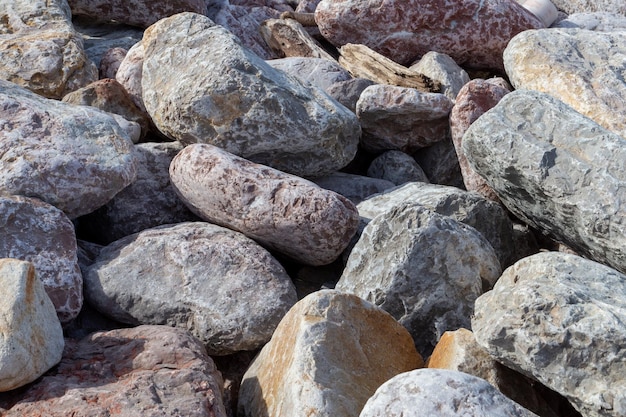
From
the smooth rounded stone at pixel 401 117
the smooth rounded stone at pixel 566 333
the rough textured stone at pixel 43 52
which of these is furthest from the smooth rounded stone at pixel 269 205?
the rough textured stone at pixel 43 52

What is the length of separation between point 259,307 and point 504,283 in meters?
0.92

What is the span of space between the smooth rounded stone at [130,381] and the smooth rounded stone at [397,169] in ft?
5.95

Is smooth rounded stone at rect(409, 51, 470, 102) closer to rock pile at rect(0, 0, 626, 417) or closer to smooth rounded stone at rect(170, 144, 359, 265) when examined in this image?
rock pile at rect(0, 0, 626, 417)

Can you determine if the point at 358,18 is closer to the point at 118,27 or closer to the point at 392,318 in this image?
the point at 118,27

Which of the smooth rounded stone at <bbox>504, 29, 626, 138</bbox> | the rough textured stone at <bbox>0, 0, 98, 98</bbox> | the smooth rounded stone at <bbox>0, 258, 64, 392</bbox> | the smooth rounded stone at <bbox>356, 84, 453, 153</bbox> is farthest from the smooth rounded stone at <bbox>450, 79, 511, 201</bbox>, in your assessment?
the smooth rounded stone at <bbox>0, 258, 64, 392</bbox>

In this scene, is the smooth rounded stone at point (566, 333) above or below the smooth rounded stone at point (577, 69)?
above

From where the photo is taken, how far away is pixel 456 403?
2.07 metres

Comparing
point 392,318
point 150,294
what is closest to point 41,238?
point 150,294

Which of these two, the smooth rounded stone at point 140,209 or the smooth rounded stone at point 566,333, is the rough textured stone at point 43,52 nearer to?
the smooth rounded stone at point 140,209

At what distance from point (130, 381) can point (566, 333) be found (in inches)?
51.6

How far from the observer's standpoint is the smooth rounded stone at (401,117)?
4.15 meters

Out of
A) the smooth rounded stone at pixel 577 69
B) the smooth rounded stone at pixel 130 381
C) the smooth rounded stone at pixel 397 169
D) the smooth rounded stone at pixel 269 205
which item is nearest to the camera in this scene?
the smooth rounded stone at pixel 130 381

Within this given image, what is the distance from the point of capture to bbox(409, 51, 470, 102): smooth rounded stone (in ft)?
15.4

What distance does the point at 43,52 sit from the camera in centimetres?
448
